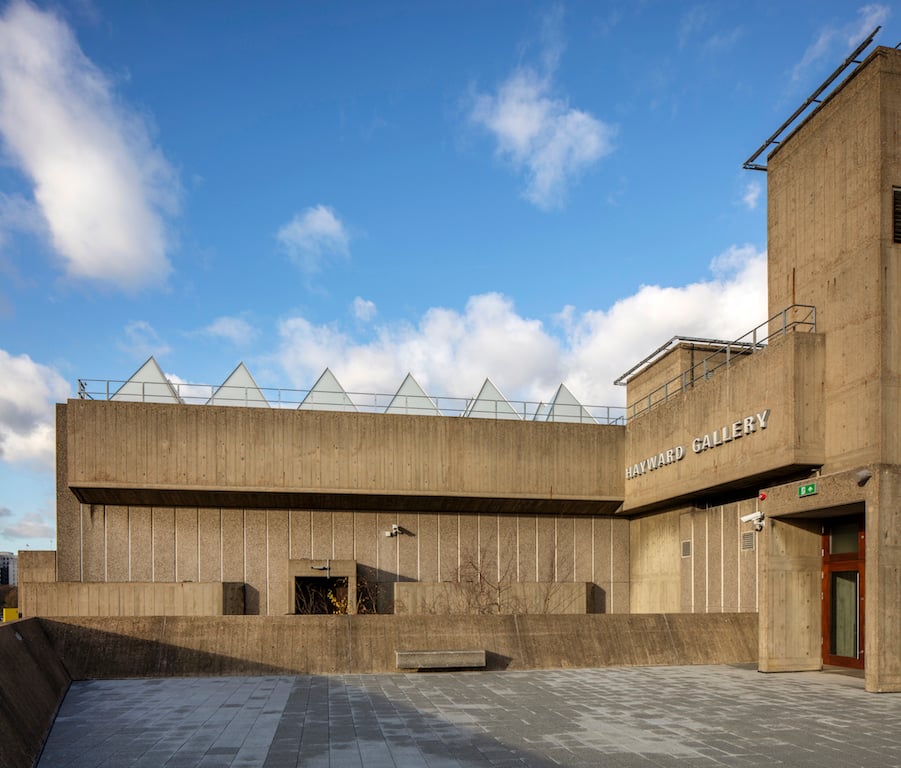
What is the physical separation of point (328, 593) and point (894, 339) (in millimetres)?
17027

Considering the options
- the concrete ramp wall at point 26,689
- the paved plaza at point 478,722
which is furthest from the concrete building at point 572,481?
the concrete ramp wall at point 26,689

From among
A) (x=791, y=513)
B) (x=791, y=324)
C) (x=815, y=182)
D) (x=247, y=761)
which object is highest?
(x=815, y=182)

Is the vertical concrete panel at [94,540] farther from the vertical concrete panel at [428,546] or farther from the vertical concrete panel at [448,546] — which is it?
the vertical concrete panel at [448,546]

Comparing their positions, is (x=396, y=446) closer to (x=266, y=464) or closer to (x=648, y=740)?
(x=266, y=464)

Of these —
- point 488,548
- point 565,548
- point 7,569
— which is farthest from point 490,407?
point 7,569

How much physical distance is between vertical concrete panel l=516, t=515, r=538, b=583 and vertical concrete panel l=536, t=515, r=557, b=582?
0.13 meters

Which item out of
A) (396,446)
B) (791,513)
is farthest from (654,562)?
(791,513)

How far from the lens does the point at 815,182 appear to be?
58.2ft

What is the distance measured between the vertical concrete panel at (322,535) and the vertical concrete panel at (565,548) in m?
7.36

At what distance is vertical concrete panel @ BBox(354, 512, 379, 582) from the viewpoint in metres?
24.9

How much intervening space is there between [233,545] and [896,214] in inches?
768

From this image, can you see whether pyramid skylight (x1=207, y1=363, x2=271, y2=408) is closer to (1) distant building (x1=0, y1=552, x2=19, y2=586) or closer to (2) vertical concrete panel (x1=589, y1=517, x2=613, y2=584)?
(2) vertical concrete panel (x1=589, y1=517, x2=613, y2=584)

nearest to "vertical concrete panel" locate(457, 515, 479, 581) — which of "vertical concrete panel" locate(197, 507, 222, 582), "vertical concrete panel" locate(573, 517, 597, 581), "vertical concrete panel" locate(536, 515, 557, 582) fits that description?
"vertical concrete panel" locate(536, 515, 557, 582)

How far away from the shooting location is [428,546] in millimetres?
25438
